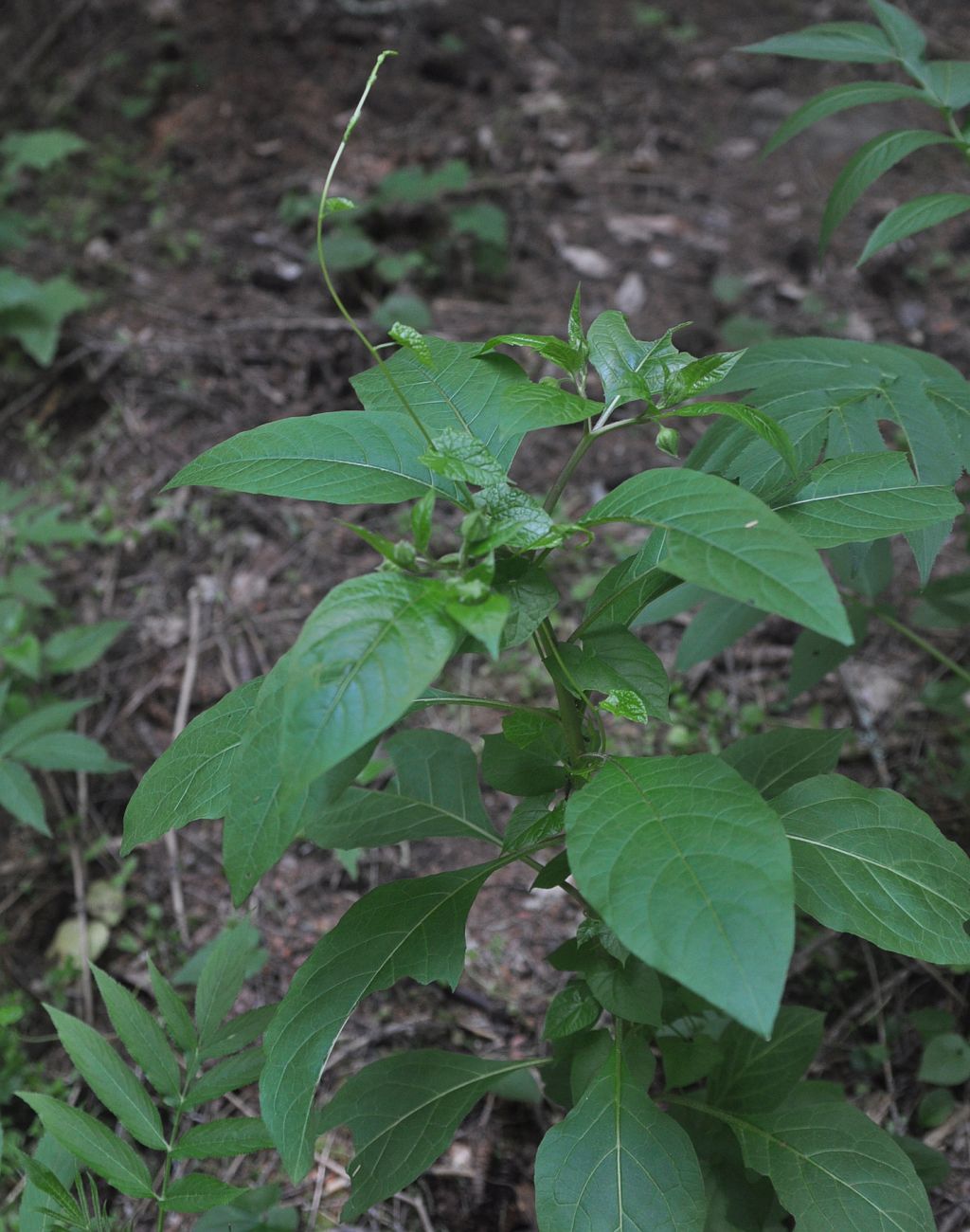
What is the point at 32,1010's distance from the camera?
8.08 feet

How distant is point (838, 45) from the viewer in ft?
6.46

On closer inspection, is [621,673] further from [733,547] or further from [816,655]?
[816,655]

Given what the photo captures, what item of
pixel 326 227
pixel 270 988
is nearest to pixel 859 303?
pixel 326 227

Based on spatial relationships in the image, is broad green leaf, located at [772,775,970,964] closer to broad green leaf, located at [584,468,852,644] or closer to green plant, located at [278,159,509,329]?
broad green leaf, located at [584,468,852,644]

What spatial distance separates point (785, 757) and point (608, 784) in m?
0.62

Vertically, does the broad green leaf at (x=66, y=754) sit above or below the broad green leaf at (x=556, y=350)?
below

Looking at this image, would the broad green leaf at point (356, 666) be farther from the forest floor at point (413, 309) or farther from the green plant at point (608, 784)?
the forest floor at point (413, 309)

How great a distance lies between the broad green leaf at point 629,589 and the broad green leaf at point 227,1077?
0.88 meters

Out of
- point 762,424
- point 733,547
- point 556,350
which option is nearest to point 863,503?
point 762,424

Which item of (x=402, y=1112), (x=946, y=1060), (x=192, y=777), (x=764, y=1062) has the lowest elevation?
(x=946, y=1060)

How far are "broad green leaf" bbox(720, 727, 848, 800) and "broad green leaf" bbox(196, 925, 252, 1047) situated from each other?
3.02 feet

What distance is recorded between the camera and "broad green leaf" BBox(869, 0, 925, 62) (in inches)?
78.0

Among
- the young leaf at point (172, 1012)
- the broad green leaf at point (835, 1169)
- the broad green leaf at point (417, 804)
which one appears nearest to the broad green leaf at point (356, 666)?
the broad green leaf at point (417, 804)

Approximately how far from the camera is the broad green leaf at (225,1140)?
1483 mm
